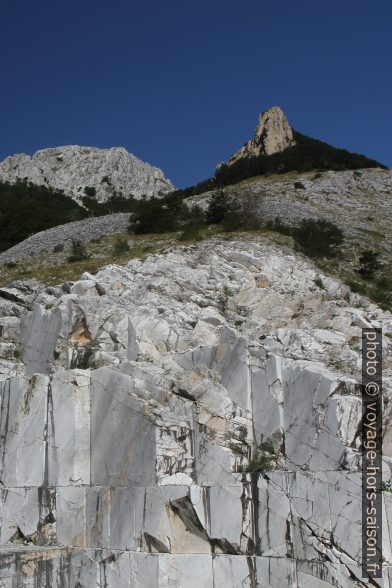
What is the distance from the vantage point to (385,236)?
129 ft

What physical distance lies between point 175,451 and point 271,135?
250 feet

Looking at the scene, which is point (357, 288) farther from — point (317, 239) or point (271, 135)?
point (271, 135)

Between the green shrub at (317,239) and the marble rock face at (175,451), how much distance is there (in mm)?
9204

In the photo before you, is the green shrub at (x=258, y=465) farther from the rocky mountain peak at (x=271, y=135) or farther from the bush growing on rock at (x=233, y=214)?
the rocky mountain peak at (x=271, y=135)

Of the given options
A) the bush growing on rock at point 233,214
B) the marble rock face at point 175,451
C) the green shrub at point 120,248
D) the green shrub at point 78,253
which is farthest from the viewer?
the bush growing on rock at point 233,214

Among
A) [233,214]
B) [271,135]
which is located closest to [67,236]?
[233,214]

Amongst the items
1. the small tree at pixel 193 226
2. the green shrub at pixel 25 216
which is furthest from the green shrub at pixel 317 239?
the green shrub at pixel 25 216

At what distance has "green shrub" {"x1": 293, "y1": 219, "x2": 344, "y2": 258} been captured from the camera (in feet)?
93.7

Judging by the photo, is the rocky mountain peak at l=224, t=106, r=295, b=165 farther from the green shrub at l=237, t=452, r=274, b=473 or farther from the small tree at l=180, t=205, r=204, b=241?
the green shrub at l=237, t=452, r=274, b=473

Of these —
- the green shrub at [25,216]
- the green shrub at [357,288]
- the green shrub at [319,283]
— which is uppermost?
the green shrub at [25,216]

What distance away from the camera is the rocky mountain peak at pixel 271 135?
8444cm

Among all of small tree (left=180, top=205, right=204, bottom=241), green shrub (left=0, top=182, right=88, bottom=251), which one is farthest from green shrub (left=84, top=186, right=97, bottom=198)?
small tree (left=180, top=205, right=204, bottom=241)

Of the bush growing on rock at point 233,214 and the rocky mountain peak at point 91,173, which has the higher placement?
the rocky mountain peak at point 91,173

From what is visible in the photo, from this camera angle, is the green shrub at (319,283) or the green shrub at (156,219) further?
the green shrub at (156,219)
